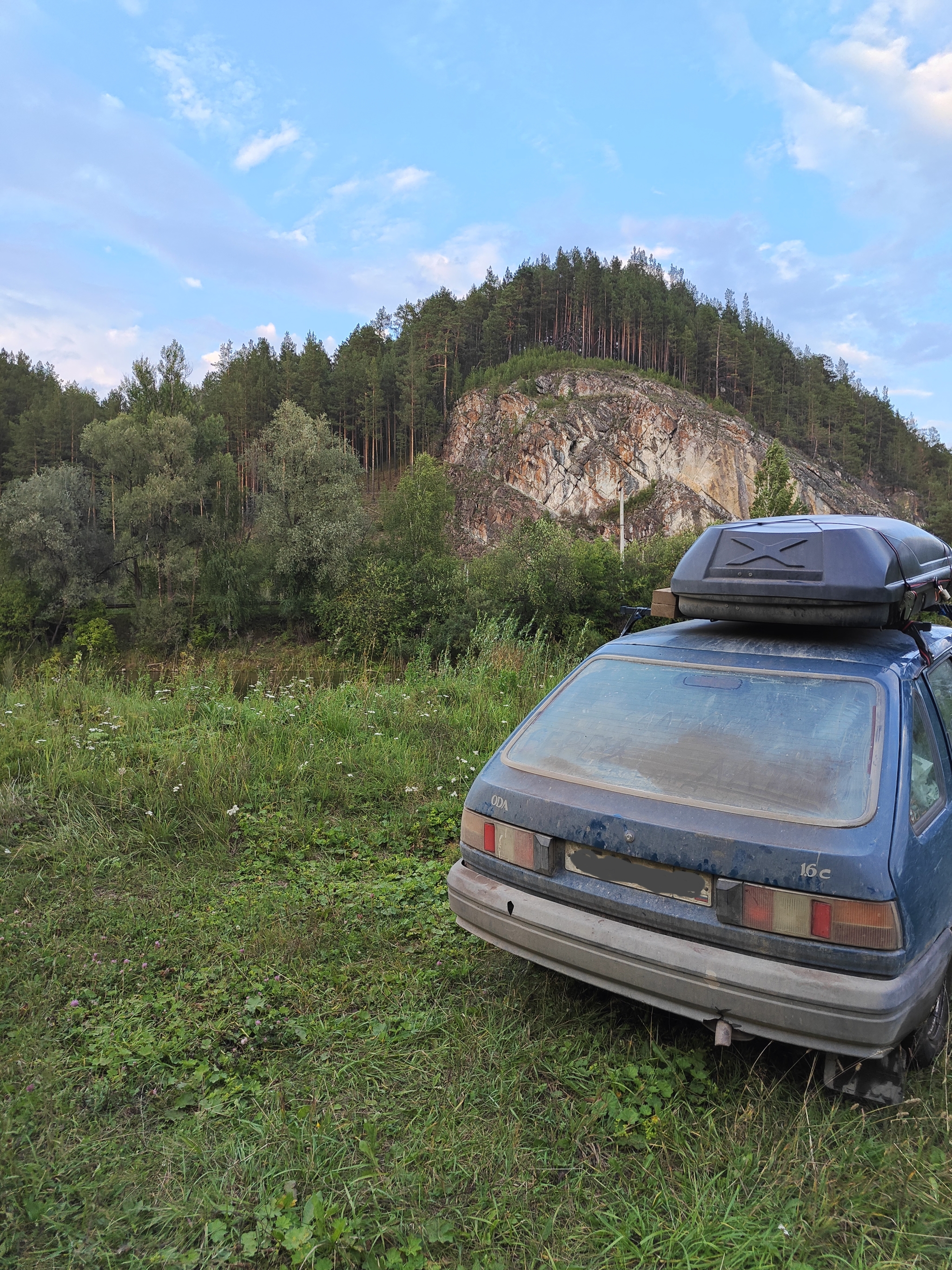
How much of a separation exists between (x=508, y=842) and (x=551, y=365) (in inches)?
3263

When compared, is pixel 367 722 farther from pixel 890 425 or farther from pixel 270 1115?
pixel 890 425

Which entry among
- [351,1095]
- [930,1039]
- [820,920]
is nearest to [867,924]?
[820,920]

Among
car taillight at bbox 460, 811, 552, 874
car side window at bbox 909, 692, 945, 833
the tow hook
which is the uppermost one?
car side window at bbox 909, 692, 945, 833

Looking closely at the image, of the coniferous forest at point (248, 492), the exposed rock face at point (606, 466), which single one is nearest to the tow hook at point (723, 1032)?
Result: the coniferous forest at point (248, 492)

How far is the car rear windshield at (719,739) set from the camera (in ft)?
8.06

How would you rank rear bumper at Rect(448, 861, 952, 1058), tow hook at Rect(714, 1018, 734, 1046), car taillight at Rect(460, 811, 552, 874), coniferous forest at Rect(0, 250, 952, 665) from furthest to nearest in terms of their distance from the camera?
coniferous forest at Rect(0, 250, 952, 665)
car taillight at Rect(460, 811, 552, 874)
tow hook at Rect(714, 1018, 734, 1046)
rear bumper at Rect(448, 861, 952, 1058)

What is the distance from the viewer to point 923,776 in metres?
2.64

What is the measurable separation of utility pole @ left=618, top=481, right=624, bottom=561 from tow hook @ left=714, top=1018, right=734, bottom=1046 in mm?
62698

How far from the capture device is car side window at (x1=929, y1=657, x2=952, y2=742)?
10.1 ft

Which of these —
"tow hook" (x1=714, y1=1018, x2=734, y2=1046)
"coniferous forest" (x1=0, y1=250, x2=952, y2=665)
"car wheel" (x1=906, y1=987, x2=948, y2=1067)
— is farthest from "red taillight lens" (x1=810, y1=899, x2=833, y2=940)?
"coniferous forest" (x1=0, y1=250, x2=952, y2=665)

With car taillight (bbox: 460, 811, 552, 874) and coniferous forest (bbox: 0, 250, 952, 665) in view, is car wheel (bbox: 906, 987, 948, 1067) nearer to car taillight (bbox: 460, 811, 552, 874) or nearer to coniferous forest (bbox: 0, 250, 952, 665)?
car taillight (bbox: 460, 811, 552, 874)

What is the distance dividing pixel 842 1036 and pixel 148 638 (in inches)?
1550

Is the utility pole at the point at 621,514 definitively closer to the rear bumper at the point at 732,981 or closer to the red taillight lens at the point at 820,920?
the rear bumper at the point at 732,981

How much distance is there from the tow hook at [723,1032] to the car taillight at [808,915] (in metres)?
0.30
